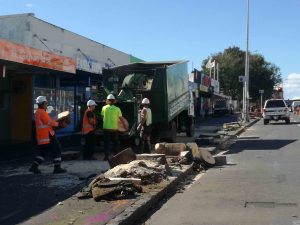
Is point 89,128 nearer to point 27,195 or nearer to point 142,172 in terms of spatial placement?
point 142,172

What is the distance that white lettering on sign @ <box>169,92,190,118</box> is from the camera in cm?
1914

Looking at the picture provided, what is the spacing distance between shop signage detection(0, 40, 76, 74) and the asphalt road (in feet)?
22.2

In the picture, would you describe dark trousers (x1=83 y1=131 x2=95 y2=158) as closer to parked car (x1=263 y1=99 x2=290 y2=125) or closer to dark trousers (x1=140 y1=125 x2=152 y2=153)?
dark trousers (x1=140 y1=125 x2=152 y2=153)

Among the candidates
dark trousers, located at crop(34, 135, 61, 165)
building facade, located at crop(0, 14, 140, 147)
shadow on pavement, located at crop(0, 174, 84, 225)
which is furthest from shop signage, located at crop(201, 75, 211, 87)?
shadow on pavement, located at crop(0, 174, 84, 225)

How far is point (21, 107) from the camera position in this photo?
21688 mm

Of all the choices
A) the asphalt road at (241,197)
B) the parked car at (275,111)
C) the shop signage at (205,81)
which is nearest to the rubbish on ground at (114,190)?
the asphalt road at (241,197)

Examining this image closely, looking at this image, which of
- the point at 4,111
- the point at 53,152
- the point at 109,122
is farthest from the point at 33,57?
the point at 53,152

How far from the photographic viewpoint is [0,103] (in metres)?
21.0

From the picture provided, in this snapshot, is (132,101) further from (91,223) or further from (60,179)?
(91,223)

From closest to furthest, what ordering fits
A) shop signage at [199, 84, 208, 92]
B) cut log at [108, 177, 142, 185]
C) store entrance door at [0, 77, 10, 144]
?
cut log at [108, 177, 142, 185] < store entrance door at [0, 77, 10, 144] < shop signage at [199, 84, 208, 92]

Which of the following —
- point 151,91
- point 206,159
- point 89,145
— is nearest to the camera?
point 206,159

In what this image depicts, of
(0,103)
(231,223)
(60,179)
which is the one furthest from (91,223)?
(0,103)

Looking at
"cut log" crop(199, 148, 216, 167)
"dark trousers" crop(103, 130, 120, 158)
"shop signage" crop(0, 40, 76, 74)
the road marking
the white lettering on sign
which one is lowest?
the road marking

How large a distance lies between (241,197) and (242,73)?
74.3 m
